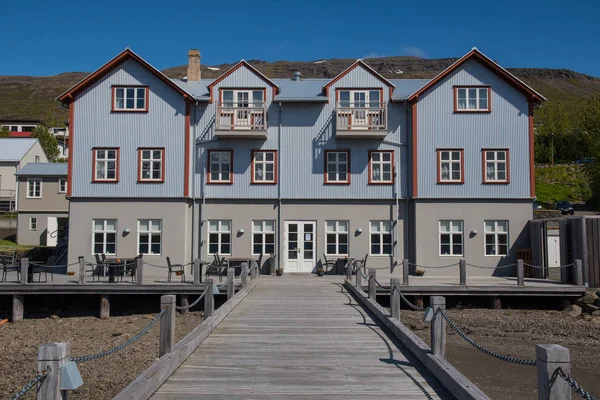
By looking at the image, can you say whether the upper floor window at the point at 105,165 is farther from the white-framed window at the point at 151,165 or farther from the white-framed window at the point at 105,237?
the white-framed window at the point at 105,237

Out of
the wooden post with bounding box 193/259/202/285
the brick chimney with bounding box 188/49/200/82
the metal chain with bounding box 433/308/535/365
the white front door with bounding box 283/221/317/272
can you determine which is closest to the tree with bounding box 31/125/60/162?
the brick chimney with bounding box 188/49/200/82

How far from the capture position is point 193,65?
30.0m

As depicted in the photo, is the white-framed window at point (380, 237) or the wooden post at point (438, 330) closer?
the wooden post at point (438, 330)

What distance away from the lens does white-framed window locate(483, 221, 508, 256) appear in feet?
85.9

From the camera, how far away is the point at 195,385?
25.7 feet

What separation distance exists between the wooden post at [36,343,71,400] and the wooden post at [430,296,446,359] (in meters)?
5.39

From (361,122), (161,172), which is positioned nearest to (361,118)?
(361,122)

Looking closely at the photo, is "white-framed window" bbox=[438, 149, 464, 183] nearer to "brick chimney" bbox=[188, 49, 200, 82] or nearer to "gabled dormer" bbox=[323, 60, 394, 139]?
"gabled dormer" bbox=[323, 60, 394, 139]

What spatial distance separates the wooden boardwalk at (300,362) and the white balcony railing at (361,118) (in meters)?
12.3

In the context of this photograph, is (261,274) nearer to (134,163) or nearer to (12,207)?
(134,163)

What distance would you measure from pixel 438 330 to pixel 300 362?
Answer: 223 cm

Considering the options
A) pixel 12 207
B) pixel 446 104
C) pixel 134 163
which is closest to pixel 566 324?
pixel 446 104

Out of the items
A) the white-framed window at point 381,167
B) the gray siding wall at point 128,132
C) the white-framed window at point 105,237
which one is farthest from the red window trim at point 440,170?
the white-framed window at point 105,237

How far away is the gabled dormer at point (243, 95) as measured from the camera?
26188 mm
